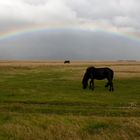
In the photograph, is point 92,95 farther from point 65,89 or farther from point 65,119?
point 65,119

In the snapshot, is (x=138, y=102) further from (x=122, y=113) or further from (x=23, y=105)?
(x=23, y=105)

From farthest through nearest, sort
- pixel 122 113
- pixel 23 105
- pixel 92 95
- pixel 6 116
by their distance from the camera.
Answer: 1. pixel 92 95
2. pixel 23 105
3. pixel 122 113
4. pixel 6 116

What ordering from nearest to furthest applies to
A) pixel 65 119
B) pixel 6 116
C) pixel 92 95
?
1. pixel 65 119
2. pixel 6 116
3. pixel 92 95

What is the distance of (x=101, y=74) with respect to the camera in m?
35.4

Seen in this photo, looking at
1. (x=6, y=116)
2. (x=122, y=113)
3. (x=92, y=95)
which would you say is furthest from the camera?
(x=92, y=95)

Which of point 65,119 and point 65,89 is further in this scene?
point 65,89

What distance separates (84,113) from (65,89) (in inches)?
→ 488

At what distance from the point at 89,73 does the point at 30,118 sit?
60.7 feet

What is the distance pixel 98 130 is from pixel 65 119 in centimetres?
303

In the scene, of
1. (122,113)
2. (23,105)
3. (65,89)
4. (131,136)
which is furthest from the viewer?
(65,89)

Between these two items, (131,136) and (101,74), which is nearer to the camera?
(131,136)

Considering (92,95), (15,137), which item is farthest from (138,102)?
(15,137)

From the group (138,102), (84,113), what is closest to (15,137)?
(84,113)

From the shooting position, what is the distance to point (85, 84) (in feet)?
113
